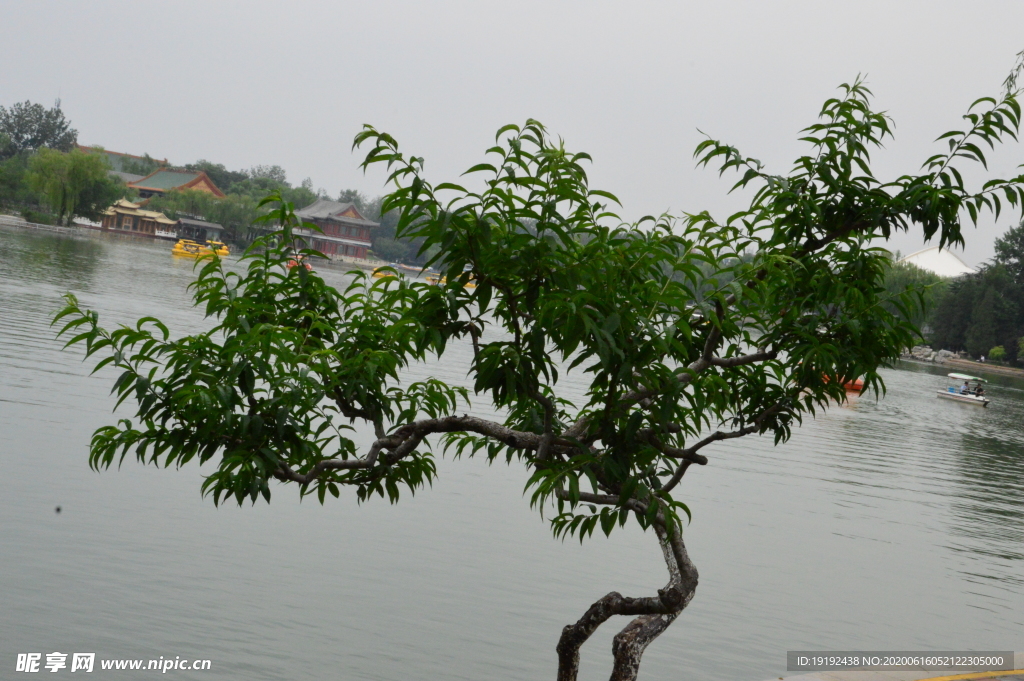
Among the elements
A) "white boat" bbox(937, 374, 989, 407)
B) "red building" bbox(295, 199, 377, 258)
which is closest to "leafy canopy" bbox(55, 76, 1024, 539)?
"white boat" bbox(937, 374, 989, 407)

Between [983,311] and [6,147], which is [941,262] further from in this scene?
[6,147]

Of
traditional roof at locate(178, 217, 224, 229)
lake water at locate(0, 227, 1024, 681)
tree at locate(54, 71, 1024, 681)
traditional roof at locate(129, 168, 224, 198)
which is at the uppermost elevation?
A: traditional roof at locate(129, 168, 224, 198)

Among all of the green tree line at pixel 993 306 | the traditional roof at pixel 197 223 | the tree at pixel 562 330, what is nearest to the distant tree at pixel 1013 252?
the green tree line at pixel 993 306

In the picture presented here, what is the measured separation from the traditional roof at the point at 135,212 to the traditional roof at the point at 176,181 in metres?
3.32

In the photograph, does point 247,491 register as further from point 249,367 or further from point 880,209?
point 880,209

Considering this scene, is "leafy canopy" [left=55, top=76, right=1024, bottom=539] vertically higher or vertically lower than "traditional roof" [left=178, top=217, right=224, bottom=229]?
lower

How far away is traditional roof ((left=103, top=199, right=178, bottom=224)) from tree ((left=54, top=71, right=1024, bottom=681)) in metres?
77.2

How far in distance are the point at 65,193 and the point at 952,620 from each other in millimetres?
62232

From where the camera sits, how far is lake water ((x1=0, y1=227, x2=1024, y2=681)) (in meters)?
7.16

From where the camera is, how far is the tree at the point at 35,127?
294 ft

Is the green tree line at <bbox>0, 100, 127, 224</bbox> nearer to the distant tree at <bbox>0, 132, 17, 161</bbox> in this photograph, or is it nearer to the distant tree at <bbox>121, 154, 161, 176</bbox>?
the distant tree at <bbox>0, 132, 17, 161</bbox>

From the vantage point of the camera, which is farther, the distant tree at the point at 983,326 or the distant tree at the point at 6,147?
the distant tree at the point at 6,147

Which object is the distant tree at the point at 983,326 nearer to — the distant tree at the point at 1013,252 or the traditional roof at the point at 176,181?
the distant tree at the point at 1013,252

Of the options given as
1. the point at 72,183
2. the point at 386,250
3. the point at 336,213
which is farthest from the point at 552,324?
the point at 386,250
